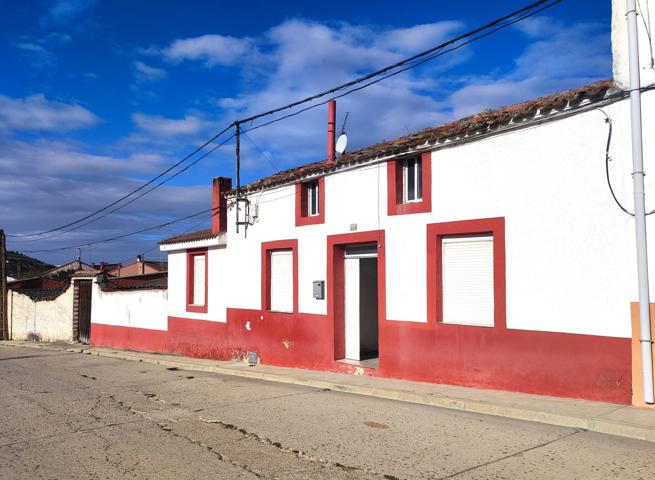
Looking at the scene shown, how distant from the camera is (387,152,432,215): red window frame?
1060cm

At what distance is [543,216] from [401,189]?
3198mm

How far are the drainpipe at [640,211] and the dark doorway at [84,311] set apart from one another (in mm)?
21763

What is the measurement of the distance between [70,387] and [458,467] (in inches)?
333

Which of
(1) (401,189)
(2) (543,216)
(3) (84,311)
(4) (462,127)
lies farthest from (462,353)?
(3) (84,311)

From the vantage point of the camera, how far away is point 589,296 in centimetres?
827

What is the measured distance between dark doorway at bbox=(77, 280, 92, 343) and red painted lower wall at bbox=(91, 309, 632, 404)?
1060cm

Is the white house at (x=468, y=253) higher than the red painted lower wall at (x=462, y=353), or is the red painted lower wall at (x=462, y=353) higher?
the white house at (x=468, y=253)

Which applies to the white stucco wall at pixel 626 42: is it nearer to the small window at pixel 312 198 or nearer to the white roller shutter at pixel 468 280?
the white roller shutter at pixel 468 280

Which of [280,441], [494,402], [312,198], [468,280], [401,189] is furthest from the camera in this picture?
[312,198]

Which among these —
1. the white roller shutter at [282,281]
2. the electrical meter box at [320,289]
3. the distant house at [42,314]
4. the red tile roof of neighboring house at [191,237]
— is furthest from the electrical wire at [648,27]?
the distant house at [42,314]

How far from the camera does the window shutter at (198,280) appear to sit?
1745 cm

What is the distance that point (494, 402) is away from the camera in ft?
27.5

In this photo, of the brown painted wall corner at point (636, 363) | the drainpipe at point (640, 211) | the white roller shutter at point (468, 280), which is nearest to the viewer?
the drainpipe at point (640, 211)

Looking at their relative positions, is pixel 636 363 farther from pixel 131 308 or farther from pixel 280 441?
pixel 131 308
